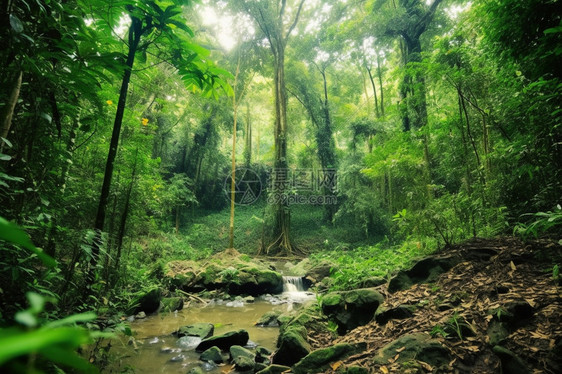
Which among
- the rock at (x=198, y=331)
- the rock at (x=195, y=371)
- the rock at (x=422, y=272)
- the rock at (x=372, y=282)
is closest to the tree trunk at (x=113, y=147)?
the rock at (x=195, y=371)

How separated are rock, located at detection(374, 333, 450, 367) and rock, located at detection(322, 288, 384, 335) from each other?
0.98m

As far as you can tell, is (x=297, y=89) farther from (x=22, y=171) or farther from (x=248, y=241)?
(x=22, y=171)

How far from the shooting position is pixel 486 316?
2.40 metres

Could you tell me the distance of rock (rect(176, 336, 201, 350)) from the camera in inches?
167

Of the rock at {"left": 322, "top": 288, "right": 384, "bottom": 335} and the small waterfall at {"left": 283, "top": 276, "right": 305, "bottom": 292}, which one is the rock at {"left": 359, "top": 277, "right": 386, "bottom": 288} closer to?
the rock at {"left": 322, "top": 288, "right": 384, "bottom": 335}

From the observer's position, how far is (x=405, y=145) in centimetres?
871

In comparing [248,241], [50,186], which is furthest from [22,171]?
[248,241]

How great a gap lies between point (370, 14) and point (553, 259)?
11.3m

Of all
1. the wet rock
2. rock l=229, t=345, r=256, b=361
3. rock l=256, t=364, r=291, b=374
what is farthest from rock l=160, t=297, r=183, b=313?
rock l=256, t=364, r=291, b=374

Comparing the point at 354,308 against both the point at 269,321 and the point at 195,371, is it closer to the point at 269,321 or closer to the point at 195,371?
the point at 195,371

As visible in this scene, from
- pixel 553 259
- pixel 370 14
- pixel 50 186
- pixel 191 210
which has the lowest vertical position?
pixel 553 259

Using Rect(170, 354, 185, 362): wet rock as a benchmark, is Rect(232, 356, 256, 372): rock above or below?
above

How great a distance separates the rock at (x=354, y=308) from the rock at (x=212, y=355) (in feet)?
5.53

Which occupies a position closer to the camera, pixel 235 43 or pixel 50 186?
pixel 50 186
